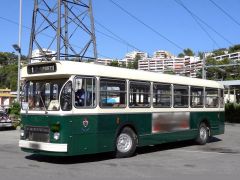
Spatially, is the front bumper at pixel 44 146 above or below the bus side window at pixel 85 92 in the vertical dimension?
below

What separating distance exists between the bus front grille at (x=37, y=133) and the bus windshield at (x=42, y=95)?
52 centimetres

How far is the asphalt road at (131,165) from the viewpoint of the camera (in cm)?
1053

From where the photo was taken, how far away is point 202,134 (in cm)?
1861

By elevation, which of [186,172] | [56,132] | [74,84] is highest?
[74,84]

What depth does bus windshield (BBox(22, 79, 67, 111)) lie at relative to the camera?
41.1ft

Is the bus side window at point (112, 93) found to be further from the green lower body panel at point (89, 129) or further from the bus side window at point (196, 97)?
the bus side window at point (196, 97)

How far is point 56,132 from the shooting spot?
1216cm

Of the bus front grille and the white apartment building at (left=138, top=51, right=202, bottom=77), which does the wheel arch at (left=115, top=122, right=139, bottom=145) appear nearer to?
the bus front grille

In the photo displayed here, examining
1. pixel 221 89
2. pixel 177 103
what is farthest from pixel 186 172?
pixel 221 89

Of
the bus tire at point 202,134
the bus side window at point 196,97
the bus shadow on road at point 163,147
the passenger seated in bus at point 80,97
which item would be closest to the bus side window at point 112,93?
the passenger seated in bus at point 80,97

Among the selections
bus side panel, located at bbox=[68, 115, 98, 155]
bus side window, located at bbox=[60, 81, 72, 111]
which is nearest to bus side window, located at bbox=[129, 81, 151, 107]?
bus side panel, located at bbox=[68, 115, 98, 155]

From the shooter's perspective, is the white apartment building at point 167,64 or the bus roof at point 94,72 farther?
the white apartment building at point 167,64

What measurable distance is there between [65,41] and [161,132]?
1091 centimetres

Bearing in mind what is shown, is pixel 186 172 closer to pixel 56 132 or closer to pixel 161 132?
pixel 56 132
